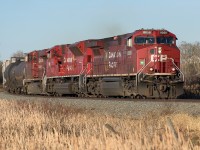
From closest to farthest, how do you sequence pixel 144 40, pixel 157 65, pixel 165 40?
1. pixel 157 65
2. pixel 144 40
3. pixel 165 40

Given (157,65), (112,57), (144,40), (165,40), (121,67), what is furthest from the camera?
(112,57)

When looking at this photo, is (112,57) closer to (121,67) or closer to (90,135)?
(121,67)

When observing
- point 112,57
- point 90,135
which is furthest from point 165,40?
point 90,135

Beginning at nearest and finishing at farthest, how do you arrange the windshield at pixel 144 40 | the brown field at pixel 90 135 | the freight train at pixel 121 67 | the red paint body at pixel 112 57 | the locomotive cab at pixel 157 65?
the brown field at pixel 90 135
the locomotive cab at pixel 157 65
the freight train at pixel 121 67
the red paint body at pixel 112 57
the windshield at pixel 144 40

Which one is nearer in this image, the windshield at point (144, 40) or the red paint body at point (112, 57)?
the red paint body at point (112, 57)

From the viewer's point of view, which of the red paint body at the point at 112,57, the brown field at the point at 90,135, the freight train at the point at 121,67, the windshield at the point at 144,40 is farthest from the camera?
the windshield at the point at 144,40

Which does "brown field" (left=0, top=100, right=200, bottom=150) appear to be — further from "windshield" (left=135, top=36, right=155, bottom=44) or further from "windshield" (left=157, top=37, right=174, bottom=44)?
"windshield" (left=157, top=37, right=174, bottom=44)

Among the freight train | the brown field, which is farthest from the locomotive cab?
the brown field

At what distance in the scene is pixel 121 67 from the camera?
23.0m

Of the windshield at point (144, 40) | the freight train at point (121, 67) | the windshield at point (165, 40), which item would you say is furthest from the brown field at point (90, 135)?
the windshield at point (165, 40)

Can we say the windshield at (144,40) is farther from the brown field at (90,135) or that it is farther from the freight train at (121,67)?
the brown field at (90,135)

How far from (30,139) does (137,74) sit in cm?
1387

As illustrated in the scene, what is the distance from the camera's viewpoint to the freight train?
69.9 ft

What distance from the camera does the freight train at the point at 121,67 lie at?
21297 mm
